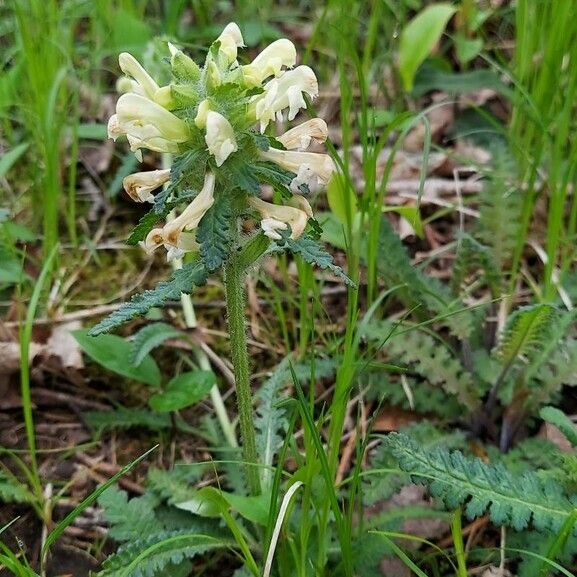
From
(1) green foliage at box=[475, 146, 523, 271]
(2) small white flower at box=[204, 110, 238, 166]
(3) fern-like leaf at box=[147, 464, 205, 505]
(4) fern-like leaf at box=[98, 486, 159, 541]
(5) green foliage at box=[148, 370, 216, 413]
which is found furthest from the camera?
(1) green foliage at box=[475, 146, 523, 271]

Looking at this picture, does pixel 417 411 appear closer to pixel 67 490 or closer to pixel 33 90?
pixel 67 490

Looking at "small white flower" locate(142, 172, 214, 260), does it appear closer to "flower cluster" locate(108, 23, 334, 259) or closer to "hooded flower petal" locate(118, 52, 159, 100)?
"flower cluster" locate(108, 23, 334, 259)

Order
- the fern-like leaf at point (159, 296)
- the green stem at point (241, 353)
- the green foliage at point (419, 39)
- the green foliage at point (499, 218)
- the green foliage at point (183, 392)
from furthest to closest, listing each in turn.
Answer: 1. the green foliage at point (419, 39)
2. the green foliage at point (499, 218)
3. the green foliage at point (183, 392)
4. the green stem at point (241, 353)
5. the fern-like leaf at point (159, 296)

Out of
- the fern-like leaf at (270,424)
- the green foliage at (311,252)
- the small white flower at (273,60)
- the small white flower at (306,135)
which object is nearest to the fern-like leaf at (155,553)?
the fern-like leaf at (270,424)

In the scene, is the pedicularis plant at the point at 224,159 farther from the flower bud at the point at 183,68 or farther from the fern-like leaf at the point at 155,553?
the fern-like leaf at the point at 155,553

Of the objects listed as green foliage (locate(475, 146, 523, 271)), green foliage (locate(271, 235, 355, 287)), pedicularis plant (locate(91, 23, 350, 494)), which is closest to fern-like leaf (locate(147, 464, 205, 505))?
pedicularis plant (locate(91, 23, 350, 494))

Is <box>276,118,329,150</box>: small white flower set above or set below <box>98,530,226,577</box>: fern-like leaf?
above

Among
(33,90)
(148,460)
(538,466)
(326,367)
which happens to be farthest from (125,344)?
(538,466)
